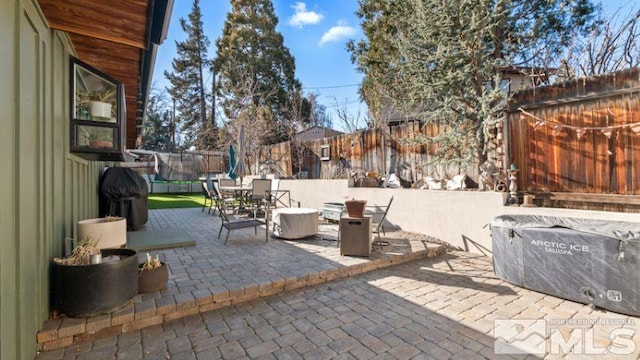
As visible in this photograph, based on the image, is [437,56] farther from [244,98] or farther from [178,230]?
[244,98]

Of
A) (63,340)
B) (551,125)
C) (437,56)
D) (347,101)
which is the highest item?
(347,101)

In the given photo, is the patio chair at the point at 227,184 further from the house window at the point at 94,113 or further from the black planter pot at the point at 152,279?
the black planter pot at the point at 152,279

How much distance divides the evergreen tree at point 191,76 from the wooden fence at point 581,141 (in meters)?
24.1

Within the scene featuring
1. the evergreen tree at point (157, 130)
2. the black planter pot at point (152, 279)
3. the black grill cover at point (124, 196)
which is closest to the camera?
the black planter pot at point (152, 279)

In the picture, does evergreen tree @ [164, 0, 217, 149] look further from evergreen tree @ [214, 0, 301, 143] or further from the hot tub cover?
the hot tub cover

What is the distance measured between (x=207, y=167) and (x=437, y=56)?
15614 mm

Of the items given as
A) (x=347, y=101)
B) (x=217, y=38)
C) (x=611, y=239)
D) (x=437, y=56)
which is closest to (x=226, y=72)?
(x=217, y=38)

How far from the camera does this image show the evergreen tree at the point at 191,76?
24.8 metres

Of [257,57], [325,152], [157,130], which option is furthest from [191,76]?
[325,152]

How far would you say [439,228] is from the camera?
17.6ft

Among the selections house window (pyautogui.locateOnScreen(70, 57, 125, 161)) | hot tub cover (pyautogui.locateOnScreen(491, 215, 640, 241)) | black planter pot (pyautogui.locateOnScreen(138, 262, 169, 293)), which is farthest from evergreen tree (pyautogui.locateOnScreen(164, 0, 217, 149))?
hot tub cover (pyautogui.locateOnScreen(491, 215, 640, 241))

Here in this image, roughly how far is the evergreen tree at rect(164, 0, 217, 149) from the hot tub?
24735 millimetres

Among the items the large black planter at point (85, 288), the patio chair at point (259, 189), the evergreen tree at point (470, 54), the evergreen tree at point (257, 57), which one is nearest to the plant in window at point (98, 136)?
the large black planter at point (85, 288)

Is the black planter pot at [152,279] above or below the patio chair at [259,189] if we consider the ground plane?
below
